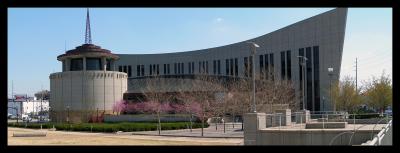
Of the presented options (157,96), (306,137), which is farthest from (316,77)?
(306,137)

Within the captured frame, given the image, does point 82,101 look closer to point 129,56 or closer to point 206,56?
point 206,56

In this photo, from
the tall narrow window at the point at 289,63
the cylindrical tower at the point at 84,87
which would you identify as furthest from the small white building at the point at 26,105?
the tall narrow window at the point at 289,63

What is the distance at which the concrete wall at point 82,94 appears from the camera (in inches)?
3145

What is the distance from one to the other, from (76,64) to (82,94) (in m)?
5.04

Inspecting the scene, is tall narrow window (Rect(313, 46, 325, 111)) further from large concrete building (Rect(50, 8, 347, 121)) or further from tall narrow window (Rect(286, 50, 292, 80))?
tall narrow window (Rect(286, 50, 292, 80))

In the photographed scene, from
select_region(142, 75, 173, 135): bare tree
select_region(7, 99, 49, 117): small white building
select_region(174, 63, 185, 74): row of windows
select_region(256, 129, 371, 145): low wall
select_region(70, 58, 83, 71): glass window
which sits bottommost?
select_region(7, 99, 49, 117): small white building

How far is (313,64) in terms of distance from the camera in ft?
265

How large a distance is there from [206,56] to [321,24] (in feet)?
121

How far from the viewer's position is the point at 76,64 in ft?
268

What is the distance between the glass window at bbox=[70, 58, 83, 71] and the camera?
8144 cm

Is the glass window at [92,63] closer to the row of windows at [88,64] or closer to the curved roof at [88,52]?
the row of windows at [88,64]

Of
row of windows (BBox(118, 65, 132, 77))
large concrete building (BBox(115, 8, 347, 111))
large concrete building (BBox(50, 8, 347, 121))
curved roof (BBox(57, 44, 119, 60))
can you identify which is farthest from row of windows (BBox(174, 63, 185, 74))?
curved roof (BBox(57, 44, 119, 60))
